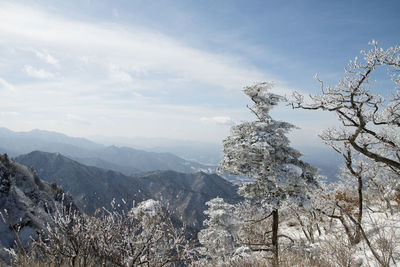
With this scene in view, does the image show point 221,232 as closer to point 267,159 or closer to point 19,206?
point 267,159

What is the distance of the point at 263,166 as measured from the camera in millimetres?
12398

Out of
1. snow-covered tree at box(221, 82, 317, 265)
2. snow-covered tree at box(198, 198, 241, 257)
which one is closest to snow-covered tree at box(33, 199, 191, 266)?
snow-covered tree at box(221, 82, 317, 265)

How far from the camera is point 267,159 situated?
40.9 ft

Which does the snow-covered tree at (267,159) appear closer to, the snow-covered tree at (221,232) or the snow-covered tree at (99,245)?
the snow-covered tree at (221,232)

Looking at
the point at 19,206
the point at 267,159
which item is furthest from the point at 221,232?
the point at 19,206

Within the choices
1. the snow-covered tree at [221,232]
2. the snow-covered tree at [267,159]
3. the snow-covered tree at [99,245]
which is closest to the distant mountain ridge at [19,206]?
the snow-covered tree at [99,245]

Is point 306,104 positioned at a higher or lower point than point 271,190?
higher

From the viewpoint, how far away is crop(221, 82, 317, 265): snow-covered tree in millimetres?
12008

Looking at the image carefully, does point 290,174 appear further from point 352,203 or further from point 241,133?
point 352,203

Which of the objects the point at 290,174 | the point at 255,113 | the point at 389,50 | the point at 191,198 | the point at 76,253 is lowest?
the point at 191,198

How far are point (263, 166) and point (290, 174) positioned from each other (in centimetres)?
140

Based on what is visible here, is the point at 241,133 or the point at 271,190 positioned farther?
the point at 241,133

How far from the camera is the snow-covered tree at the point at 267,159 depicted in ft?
39.4

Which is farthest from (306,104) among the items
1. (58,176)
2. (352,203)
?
(58,176)
